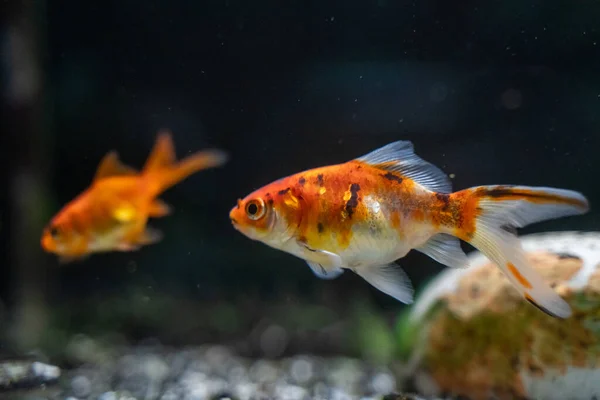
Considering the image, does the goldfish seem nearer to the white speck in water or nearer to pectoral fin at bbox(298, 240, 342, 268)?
pectoral fin at bbox(298, 240, 342, 268)

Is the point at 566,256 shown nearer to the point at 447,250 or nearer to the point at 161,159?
the point at 447,250

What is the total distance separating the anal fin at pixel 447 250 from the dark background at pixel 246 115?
39.7 inches

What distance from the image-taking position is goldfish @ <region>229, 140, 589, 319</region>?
1.86m

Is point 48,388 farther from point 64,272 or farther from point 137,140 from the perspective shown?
point 64,272

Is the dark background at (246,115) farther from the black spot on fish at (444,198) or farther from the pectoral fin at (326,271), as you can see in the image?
the pectoral fin at (326,271)

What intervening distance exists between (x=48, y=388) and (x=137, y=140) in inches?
144

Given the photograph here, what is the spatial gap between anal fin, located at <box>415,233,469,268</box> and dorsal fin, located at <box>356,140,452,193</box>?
8.9 inches

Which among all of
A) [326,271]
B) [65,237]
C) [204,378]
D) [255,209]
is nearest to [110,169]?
[65,237]

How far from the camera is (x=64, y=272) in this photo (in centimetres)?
700

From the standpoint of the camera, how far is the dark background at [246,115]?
339 cm

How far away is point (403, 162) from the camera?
2.09m

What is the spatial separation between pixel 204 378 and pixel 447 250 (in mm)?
2771

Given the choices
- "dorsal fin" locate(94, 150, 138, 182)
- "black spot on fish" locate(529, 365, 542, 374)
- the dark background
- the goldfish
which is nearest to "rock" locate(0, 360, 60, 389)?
"dorsal fin" locate(94, 150, 138, 182)

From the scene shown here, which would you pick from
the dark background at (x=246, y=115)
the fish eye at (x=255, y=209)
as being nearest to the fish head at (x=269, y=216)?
the fish eye at (x=255, y=209)
